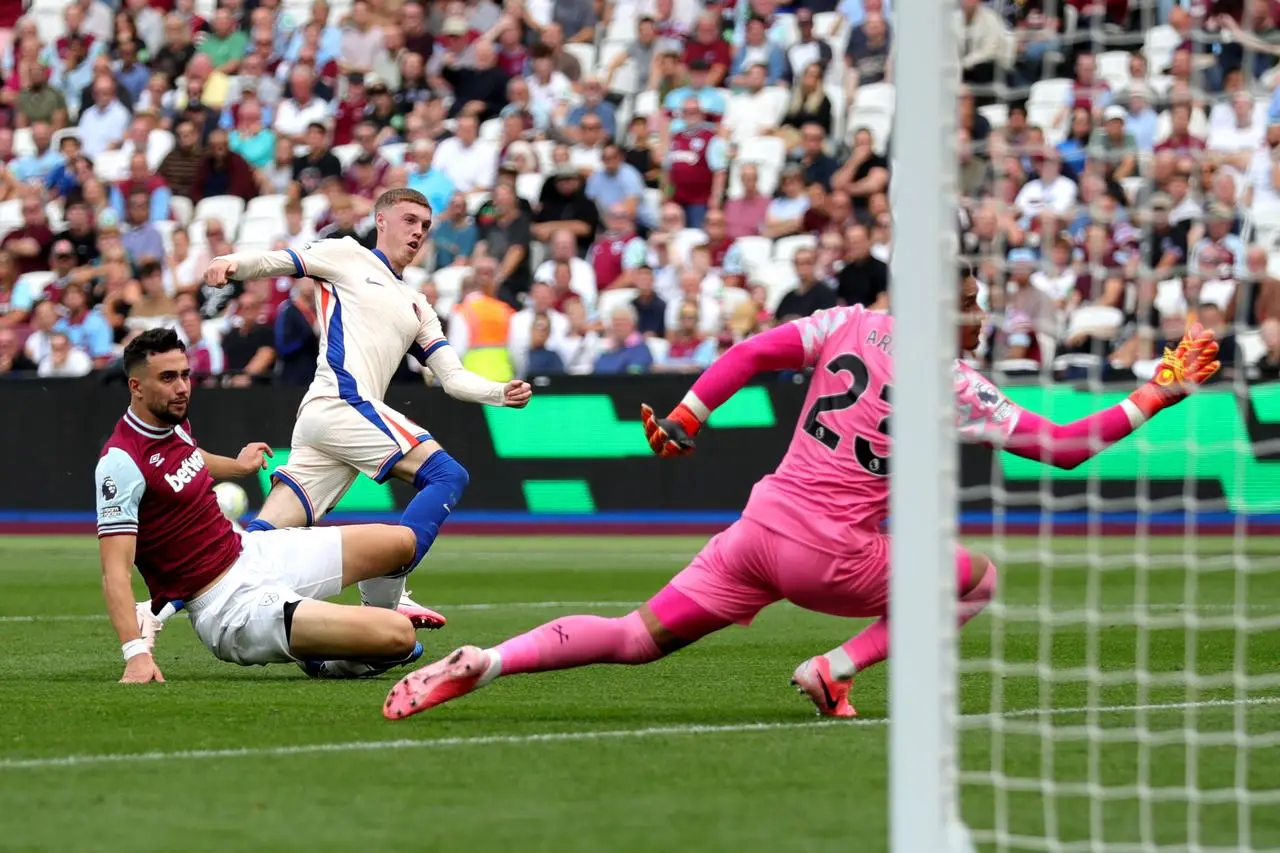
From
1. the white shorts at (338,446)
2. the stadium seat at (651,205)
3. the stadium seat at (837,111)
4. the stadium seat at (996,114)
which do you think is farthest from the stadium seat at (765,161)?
the white shorts at (338,446)

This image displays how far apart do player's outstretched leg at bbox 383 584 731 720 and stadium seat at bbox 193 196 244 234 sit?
1656 cm

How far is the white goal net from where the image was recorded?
5695 millimetres

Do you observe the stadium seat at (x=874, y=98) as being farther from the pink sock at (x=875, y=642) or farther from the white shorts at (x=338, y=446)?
the pink sock at (x=875, y=642)

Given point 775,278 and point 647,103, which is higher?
point 647,103

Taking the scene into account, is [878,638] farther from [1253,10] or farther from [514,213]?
[514,213]

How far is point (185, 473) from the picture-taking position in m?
8.10

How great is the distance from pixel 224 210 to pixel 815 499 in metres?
17.0

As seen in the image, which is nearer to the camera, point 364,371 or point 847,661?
point 847,661

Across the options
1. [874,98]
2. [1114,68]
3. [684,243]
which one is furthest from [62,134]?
[1114,68]

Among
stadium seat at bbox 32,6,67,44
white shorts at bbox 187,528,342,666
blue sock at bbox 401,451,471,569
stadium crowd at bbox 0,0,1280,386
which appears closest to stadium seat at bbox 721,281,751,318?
stadium crowd at bbox 0,0,1280,386

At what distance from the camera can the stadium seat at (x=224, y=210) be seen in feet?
74.8

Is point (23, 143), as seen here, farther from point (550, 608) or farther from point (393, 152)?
point (550, 608)

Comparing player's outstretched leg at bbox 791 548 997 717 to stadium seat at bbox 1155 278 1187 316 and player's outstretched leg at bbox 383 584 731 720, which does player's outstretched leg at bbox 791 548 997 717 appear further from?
stadium seat at bbox 1155 278 1187 316

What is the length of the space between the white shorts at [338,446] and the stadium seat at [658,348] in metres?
8.38
